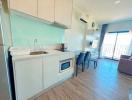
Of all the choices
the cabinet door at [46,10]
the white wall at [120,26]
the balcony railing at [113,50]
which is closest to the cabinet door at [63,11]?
the cabinet door at [46,10]

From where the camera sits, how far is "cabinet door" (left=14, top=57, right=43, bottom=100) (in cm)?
144

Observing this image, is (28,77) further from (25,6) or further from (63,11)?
(63,11)

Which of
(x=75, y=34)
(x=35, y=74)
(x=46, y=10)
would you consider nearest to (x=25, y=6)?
(x=46, y=10)

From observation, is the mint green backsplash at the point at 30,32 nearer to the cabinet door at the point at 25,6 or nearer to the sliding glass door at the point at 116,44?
the cabinet door at the point at 25,6

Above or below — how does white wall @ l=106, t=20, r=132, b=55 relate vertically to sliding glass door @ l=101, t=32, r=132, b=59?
above

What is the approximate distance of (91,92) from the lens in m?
2.09

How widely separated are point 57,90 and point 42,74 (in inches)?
25.1

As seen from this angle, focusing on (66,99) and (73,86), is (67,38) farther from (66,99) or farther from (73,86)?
(66,99)

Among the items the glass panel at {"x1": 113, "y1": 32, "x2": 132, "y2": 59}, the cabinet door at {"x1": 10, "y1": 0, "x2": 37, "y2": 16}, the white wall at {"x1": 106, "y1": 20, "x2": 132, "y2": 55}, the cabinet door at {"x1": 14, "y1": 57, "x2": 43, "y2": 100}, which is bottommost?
the cabinet door at {"x1": 14, "y1": 57, "x2": 43, "y2": 100}

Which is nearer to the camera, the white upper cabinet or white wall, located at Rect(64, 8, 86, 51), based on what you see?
the white upper cabinet

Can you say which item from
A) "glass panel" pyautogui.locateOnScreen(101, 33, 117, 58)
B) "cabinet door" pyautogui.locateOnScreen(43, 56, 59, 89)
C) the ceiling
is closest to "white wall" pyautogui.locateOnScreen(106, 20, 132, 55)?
"glass panel" pyautogui.locateOnScreen(101, 33, 117, 58)

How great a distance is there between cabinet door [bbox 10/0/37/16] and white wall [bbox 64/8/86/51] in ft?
5.45

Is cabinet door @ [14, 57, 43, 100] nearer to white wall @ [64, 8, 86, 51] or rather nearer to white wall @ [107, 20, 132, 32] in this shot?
white wall @ [64, 8, 86, 51]

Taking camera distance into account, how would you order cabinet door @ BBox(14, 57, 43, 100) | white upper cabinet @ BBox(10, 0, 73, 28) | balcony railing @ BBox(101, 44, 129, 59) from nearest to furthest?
cabinet door @ BBox(14, 57, 43, 100) < white upper cabinet @ BBox(10, 0, 73, 28) < balcony railing @ BBox(101, 44, 129, 59)
